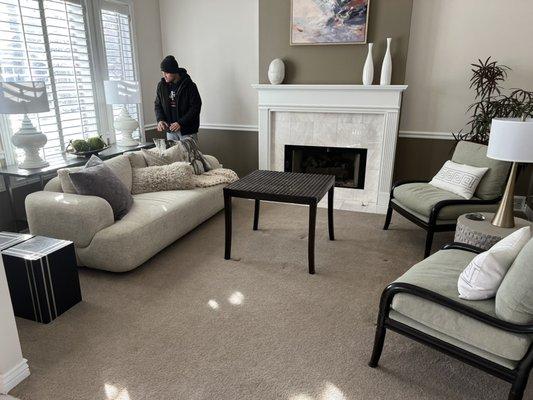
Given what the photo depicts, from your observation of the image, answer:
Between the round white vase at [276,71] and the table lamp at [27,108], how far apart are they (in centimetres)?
238

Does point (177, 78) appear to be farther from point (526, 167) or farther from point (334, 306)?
point (526, 167)

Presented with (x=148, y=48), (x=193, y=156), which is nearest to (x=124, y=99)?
(x=193, y=156)

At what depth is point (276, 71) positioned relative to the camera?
453cm

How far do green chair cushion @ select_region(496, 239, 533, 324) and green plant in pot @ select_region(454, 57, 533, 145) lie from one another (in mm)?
2812

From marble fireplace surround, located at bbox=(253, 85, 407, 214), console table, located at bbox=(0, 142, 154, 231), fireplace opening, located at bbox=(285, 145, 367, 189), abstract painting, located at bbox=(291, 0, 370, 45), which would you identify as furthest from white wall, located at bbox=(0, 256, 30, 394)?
abstract painting, located at bbox=(291, 0, 370, 45)

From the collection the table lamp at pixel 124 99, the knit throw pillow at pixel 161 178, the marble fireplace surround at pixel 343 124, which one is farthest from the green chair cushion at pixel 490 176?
the table lamp at pixel 124 99

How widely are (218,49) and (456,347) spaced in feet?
14.8

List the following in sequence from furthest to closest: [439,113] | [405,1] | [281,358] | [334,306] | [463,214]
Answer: [439,113], [405,1], [463,214], [334,306], [281,358]

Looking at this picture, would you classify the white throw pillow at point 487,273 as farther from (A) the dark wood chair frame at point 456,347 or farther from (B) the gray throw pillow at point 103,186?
(B) the gray throw pillow at point 103,186

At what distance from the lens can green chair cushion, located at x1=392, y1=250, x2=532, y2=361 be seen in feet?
5.25

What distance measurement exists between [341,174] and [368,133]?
2.10 ft

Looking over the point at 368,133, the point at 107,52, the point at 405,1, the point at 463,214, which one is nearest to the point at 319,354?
the point at 463,214

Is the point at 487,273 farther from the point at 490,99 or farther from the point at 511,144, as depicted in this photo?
the point at 490,99

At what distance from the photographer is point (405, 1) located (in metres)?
4.06
